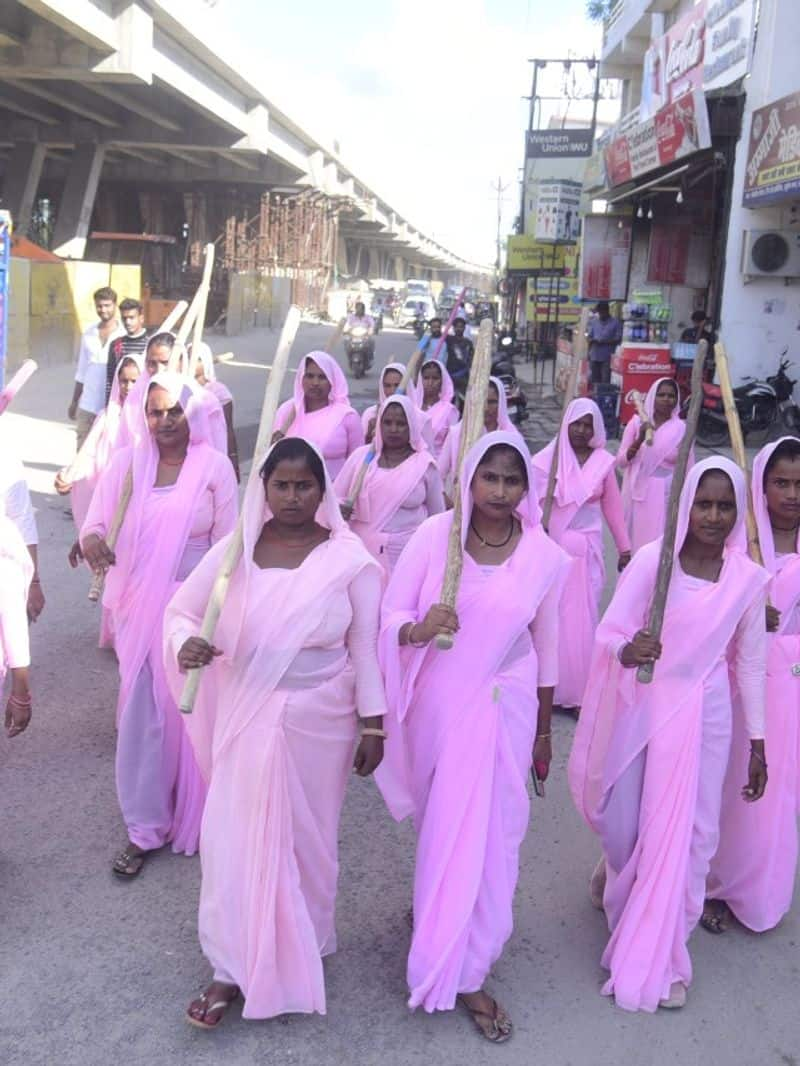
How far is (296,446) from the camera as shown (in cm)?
304

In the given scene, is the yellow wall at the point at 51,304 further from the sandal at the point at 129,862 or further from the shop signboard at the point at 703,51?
the sandal at the point at 129,862

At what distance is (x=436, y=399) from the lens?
8305 mm

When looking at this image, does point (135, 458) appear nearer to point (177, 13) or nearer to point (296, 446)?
point (296, 446)

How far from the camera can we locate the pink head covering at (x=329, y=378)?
6301 millimetres

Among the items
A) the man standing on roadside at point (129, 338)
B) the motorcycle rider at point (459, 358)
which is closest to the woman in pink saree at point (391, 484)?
the man standing on roadside at point (129, 338)

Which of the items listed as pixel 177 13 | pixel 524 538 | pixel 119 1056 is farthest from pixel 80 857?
pixel 177 13

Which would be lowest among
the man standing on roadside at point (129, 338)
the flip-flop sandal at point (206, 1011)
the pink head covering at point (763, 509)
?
the flip-flop sandal at point (206, 1011)

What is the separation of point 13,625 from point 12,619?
0.06 feet

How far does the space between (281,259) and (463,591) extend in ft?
126

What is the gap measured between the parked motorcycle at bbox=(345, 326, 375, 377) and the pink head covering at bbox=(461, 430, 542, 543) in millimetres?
21170

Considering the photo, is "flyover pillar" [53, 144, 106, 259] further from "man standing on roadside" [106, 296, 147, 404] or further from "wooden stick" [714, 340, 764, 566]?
"wooden stick" [714, 340, 764, 566]

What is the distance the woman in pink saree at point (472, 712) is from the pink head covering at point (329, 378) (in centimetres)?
319

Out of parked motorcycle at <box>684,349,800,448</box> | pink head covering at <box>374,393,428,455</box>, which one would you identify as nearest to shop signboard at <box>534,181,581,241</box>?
parked motorcycle at <box>684,349,800,448</box>

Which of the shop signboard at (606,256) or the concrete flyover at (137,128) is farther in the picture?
the shop signboard at (606,256)
